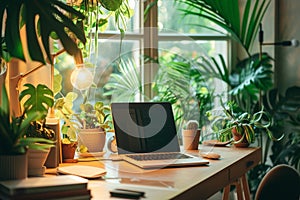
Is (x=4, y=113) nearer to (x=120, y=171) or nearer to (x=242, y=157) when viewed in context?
(x=120, y=171)

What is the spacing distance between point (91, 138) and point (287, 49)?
2.20 metres

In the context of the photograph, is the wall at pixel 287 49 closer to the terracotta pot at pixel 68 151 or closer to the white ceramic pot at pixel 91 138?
the white ceramic pot at pixel 91 138

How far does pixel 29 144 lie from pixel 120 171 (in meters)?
0.59

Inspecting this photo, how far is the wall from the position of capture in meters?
4.19

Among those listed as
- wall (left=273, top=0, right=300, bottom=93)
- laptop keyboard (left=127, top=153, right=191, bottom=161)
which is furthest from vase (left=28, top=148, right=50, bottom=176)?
wall (left=273, top=0, right=300, bottom=93)

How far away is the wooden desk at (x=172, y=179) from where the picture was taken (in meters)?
1.84

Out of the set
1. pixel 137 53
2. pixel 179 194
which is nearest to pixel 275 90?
pixel 137 53

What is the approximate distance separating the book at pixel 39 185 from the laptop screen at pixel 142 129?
84 centimetres

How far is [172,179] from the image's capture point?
2062 mm

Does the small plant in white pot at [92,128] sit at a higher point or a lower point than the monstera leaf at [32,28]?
lower

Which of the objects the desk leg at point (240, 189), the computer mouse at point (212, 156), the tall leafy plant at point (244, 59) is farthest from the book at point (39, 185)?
the tall leafy plant at point (244, 59)

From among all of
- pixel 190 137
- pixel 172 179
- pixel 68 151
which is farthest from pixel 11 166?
pixel 190 137

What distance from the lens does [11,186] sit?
5.16 feet

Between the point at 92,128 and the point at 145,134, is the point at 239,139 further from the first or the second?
the point at 92,128
